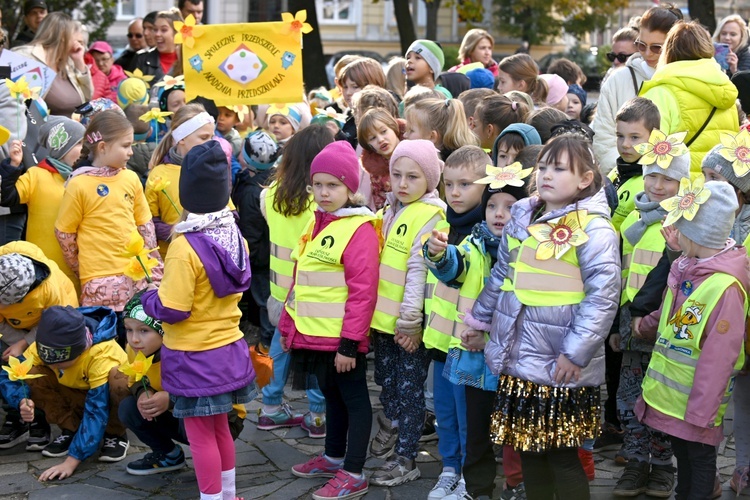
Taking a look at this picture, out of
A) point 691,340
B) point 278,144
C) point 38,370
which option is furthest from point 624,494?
point 278,144

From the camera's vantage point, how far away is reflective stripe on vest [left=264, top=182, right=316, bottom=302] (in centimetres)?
576

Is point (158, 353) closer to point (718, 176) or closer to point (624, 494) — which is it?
point (624, 494)

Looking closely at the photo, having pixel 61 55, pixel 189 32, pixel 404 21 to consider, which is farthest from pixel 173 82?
pixel 404 21

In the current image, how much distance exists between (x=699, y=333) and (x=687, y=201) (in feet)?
1.86

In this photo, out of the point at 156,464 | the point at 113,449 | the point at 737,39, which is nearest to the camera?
the point at 156,464

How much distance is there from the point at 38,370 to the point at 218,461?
1.46 metres

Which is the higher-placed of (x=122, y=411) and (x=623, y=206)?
(x=623, y=206)

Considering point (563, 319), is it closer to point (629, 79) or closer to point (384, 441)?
point (384, 441)

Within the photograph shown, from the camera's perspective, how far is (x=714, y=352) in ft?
13.9

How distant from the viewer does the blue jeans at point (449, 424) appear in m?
5.11

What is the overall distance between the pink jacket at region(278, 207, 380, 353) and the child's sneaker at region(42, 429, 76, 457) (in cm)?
160

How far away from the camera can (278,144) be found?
7.53m

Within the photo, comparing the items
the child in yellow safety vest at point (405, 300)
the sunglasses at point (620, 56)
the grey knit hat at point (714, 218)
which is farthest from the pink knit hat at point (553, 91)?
the grey knit hat at point (714, 218)

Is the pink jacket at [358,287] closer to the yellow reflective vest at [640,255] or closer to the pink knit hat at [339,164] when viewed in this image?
the pink knit hat at [339,164]
